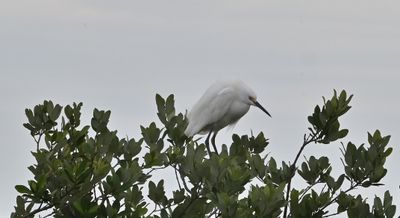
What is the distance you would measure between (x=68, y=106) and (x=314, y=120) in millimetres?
1600

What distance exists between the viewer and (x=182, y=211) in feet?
19.5

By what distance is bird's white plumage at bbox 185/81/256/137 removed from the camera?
12.0 m

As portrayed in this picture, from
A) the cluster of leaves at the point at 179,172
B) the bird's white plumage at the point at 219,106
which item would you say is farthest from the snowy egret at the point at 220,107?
the cluster of leaves at the point at 179,172

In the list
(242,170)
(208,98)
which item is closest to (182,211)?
(242,170)

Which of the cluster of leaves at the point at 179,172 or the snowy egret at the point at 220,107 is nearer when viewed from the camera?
the cluster of leaves at the point at 179,172

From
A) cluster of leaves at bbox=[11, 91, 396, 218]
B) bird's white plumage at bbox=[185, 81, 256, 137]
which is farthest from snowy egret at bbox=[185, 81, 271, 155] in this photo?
cluster of leaves at bbox=[11, 91, 396, 218]

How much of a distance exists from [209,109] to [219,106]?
0.47 ft

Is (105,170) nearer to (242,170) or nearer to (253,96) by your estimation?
(242,170)

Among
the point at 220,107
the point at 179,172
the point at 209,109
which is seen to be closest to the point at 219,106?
the point at 220,107

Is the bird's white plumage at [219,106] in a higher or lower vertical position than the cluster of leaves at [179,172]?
higher

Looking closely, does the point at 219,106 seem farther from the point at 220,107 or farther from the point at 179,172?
the point at 179,172

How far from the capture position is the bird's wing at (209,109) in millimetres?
11953

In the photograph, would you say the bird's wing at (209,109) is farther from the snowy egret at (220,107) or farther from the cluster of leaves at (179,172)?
the cluster of leaves at (179,172)

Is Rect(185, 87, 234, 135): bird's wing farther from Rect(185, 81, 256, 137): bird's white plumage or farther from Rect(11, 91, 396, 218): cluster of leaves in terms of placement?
Rect(11, 91, 396, 218): cluster of leaves
